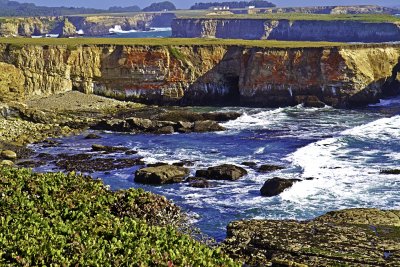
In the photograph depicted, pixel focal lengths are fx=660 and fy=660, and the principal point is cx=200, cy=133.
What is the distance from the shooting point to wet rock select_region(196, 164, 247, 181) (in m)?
42.2

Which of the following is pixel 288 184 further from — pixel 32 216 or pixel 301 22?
pixel 301 22

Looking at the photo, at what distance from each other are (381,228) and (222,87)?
52336 mm

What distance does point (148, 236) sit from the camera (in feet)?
67.6

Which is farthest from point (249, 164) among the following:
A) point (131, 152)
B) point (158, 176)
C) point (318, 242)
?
point (318, 242)

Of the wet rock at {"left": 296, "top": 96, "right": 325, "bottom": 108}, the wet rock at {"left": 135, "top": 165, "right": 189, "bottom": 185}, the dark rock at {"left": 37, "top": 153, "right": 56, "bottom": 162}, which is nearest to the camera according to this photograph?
the wet rock at {"left": 135, "top": 165, "right": 189, "bottom": 185}

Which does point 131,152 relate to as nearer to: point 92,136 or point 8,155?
point 92,136

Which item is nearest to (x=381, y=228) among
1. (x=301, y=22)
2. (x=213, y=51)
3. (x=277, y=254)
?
(x=277, y=254)

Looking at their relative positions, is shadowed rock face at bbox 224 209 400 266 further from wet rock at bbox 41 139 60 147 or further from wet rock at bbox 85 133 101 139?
wet rock at bbox 85 133 101 139

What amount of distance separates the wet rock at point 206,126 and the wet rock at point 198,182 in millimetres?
18359

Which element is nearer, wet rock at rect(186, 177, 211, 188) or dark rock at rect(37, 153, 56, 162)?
wet rock at rect(186, 177, 211, 188)

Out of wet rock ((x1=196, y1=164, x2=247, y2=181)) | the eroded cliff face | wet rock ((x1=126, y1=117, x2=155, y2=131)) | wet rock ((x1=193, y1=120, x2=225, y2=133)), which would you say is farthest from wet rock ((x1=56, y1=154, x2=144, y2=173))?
the eroded cliff face

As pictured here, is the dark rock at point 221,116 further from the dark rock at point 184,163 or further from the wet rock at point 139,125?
the dark rock at point 184,163

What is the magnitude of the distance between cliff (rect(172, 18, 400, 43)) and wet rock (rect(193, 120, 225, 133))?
107756 mm

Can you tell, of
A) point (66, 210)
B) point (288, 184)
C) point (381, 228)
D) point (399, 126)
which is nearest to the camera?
point (66, 210)
